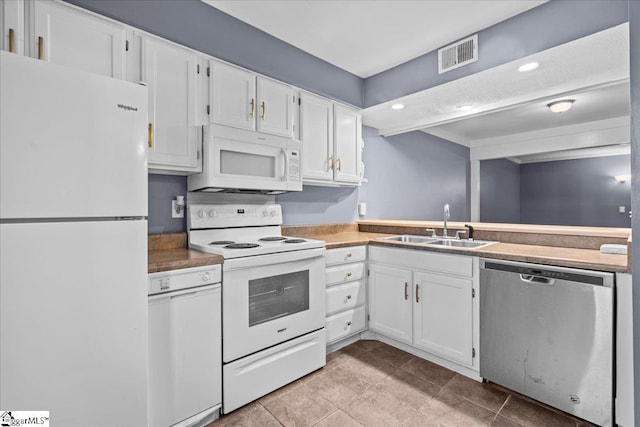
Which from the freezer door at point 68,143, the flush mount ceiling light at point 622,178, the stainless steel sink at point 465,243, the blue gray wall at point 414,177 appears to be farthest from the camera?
the flush mount ceiling light at point 622,178

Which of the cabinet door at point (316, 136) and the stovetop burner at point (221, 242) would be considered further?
the cabinet door at point (316, 136)

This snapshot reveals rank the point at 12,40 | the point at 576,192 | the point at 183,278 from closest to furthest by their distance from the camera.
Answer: the point at 12,40, the point at 183,278, the point at 576,192

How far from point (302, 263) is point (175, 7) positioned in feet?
6.42

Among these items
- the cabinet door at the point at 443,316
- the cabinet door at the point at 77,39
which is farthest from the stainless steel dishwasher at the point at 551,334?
the cabinet door at the point at 77,39

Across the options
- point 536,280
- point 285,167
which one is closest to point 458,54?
point 285,167

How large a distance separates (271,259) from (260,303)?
28 centimetres

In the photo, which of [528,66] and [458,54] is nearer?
[528,66]

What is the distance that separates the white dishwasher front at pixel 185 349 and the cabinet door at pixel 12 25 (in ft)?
4.27

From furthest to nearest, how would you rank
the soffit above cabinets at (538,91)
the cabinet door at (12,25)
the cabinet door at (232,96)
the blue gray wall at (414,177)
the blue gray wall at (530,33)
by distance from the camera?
the blue gray wall at (414,177) → the cabinet door at (232,96) → the soffit above cabinets at (538,91) → the blue gray wall at (530,33) → the cabinet door at (12,25)

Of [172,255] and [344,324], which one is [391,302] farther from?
[172,255]

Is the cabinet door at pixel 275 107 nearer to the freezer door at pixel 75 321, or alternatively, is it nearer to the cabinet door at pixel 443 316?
the freezer door at pixel 75 321

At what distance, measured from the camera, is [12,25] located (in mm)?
1495

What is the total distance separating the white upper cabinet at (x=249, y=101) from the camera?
2.19 meters

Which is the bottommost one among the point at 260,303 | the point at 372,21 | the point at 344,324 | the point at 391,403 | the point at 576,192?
the point at 391,403
